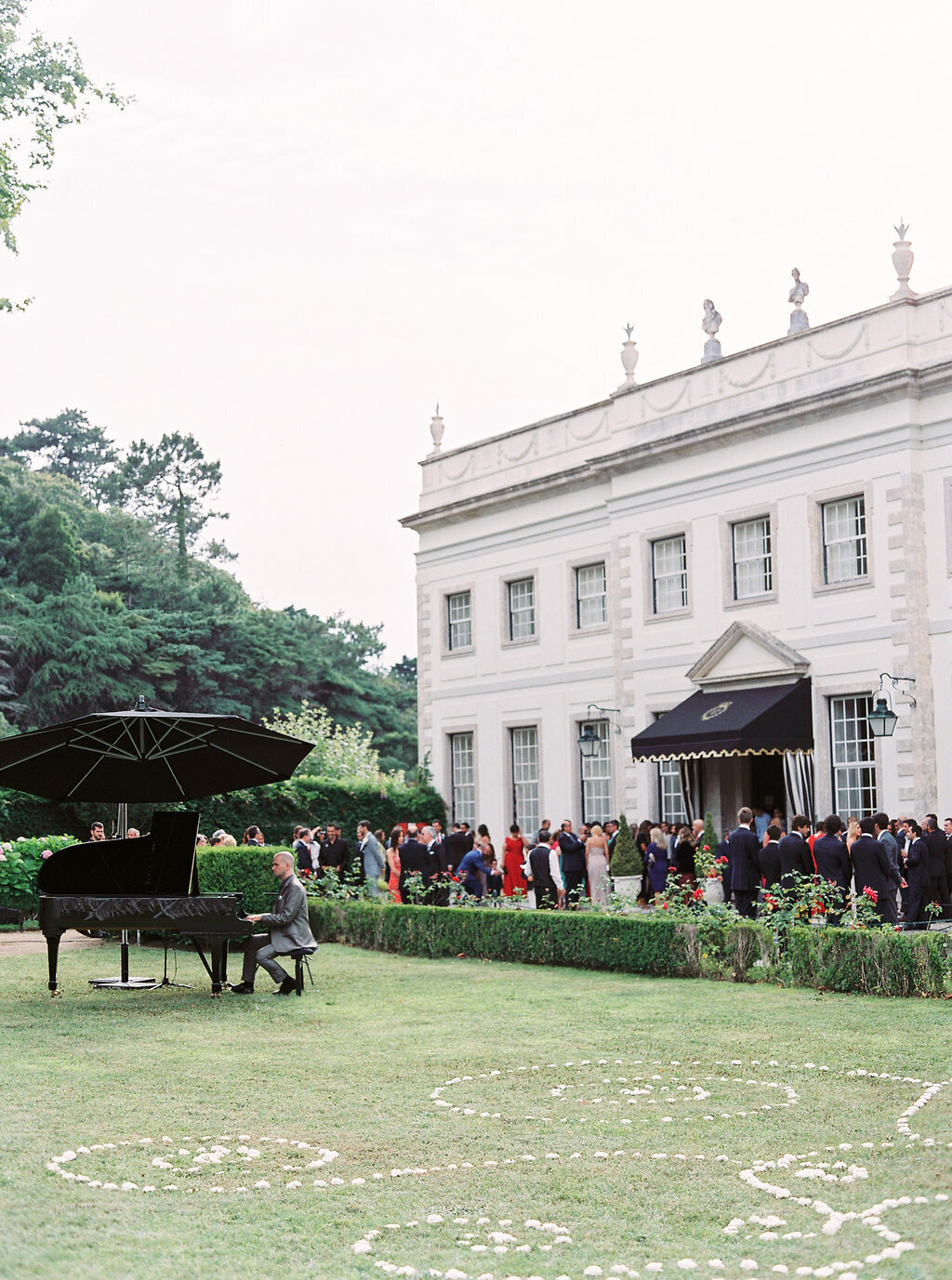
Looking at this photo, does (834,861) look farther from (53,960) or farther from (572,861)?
(53,960)

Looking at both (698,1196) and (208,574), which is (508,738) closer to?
(698,1196)

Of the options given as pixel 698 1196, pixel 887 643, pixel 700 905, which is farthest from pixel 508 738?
pixel 698 1196

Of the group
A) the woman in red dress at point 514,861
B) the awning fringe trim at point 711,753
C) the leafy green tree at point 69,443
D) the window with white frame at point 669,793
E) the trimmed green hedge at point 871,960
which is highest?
the leafy green tree at point 69,443

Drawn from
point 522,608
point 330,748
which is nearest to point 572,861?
point 522,608

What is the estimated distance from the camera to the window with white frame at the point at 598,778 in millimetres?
30000

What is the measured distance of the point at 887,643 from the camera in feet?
79.2

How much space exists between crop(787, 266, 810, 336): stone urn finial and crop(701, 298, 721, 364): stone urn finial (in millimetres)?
1844

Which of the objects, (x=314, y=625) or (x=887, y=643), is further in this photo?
(x=314, y=625)

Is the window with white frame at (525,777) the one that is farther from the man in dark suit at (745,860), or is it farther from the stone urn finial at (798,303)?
the man in dark suit at (745,860)

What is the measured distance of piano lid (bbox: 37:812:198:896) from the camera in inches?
580

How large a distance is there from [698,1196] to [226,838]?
52.7ft

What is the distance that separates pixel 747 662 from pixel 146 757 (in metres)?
13.8

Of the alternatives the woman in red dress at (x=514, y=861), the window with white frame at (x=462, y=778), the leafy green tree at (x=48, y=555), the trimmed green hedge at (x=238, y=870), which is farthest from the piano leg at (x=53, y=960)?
the leafy green tree at (x=48, y=555)

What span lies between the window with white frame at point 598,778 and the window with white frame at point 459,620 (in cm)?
439
